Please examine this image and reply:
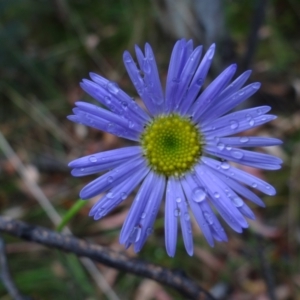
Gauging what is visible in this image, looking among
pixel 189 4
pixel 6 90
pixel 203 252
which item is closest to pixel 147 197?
pixel 189 4

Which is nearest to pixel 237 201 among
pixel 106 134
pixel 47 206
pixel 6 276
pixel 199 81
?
pixel 199 81

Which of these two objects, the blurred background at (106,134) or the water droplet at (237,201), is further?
the blurred background at (106,134)

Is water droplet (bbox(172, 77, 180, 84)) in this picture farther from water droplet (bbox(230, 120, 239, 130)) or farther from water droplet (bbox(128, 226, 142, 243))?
water droplet (bbox(128, 226, 142, 243))

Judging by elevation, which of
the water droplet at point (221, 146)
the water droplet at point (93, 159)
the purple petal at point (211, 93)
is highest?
the water droplet at point (93, 159)

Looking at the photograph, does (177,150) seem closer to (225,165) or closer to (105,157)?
(225,165)

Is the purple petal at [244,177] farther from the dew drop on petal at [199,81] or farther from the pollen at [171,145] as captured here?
the dew drop on petal at [199,81]

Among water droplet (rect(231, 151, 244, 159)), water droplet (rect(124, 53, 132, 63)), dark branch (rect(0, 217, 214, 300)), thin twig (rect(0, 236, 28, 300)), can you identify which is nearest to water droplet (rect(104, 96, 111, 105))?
water droplet (rect(124, 53, 132, 63))

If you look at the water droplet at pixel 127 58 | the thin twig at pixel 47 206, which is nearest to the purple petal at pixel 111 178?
the water droplet at pixel 127 58

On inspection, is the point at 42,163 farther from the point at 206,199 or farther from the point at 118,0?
the point at 206,199
